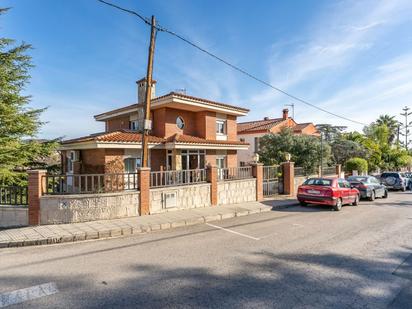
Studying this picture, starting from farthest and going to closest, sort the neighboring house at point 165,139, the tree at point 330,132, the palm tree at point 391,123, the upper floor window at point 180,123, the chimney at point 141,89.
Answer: the palm tree at point 391,123
the tree at point 330,132
the chimney at point 141,89
the upper floor window at point 180,123
the neighboring house at point 165,139

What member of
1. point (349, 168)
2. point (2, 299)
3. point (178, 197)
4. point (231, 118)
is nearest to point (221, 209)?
point (178, 197)

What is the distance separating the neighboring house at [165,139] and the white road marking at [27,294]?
9.81 metres

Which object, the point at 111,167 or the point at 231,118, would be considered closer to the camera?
the point at 111,167

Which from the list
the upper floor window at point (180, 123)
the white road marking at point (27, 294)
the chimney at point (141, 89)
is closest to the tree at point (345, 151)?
the upper floor window at point (180, 123)

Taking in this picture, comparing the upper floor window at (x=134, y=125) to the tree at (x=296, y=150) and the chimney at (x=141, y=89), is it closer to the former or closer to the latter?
the chimney at (x=141, y=89)

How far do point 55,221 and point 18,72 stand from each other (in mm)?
9013

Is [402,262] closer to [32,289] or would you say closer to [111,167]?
[32,289]

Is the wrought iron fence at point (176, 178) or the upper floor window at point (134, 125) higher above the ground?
the upper floor window at point (134, 125)

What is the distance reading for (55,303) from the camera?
12.6 ft

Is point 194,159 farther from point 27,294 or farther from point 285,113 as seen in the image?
point 285,113

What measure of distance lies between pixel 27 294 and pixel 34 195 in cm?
516

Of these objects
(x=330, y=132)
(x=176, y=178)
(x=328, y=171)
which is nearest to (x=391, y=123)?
(x=330, y=132)

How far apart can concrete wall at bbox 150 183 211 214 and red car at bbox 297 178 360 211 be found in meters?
4.73

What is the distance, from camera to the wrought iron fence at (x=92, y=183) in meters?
8.96
